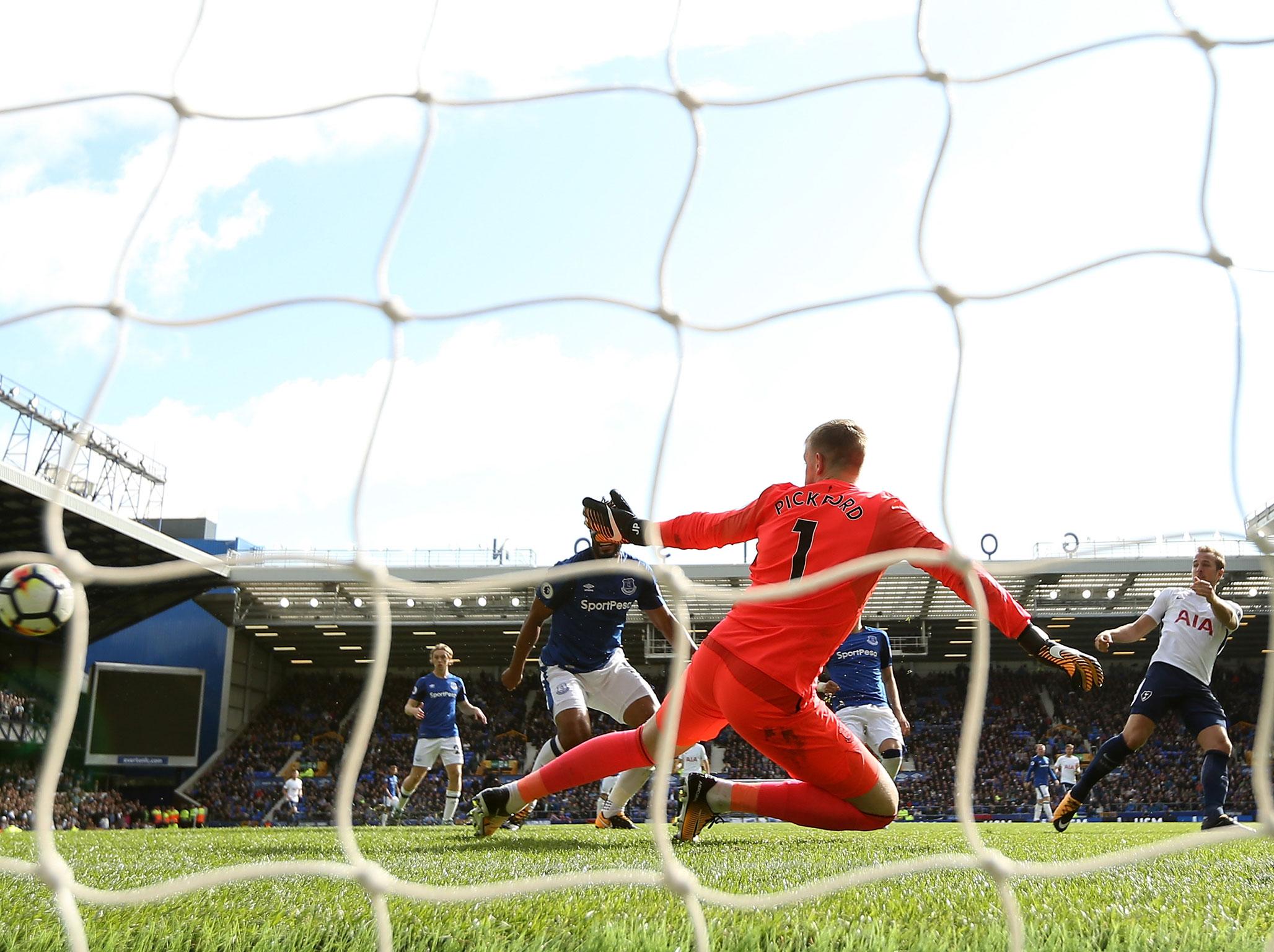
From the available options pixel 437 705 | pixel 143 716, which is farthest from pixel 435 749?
pixel 143 716

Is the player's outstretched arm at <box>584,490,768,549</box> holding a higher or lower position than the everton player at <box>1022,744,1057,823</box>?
higher

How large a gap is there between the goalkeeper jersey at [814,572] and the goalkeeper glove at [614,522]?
0.67ft

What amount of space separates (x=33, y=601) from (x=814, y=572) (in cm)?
317

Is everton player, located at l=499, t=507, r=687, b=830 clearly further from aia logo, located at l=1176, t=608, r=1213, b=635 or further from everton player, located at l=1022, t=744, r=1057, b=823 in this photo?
everton player, located at l=1022, t=744, r=1057, b=823

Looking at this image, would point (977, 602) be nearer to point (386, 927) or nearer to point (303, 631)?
point (386, 927)

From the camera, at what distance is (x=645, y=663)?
110ft

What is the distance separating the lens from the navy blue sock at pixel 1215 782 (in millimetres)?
5758

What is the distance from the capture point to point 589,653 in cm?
621

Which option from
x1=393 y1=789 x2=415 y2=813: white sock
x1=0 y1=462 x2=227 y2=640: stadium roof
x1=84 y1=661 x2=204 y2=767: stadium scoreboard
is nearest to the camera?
x1=393 y1=789 x2=415 y2=813: white sock

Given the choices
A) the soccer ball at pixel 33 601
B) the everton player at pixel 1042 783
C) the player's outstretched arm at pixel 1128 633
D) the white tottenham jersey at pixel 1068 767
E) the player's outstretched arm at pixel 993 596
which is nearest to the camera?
the player's outstretched arm at pixel 993 596

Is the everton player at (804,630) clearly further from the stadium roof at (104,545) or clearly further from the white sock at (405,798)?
the stadium roof at (104,545)

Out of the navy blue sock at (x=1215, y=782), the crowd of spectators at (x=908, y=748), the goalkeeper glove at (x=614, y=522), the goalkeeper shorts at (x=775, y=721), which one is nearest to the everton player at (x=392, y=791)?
the crowd of spectators at (x=908, y=748)

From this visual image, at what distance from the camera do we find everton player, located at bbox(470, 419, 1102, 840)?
3160 millimetres

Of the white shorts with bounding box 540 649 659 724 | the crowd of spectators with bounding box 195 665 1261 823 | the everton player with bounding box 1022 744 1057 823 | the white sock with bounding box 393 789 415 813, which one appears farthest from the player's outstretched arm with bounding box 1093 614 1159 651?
the crowd of spectators with bounding box 195 665 1261 823
